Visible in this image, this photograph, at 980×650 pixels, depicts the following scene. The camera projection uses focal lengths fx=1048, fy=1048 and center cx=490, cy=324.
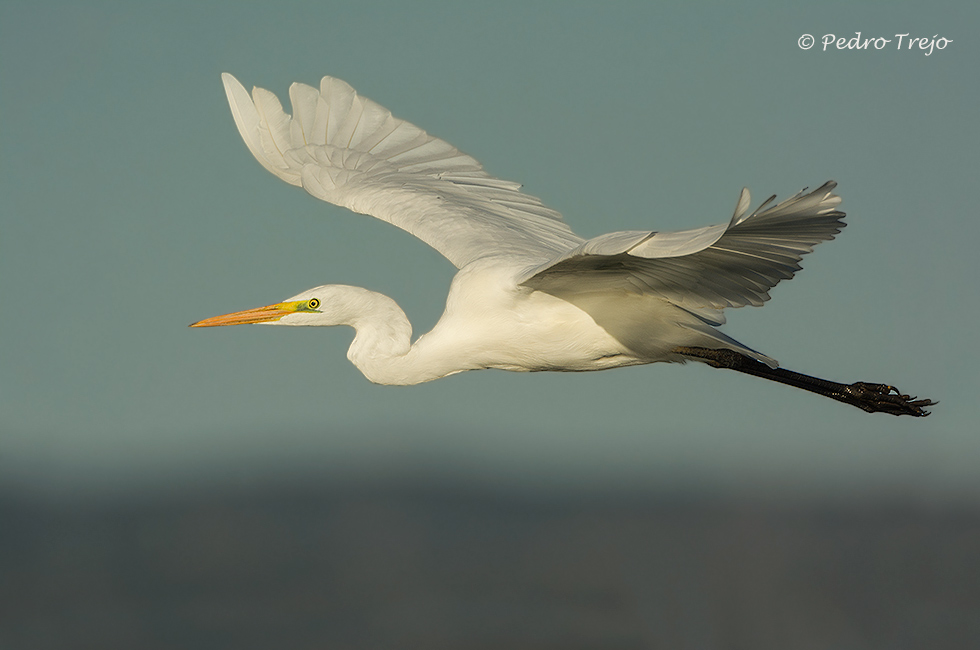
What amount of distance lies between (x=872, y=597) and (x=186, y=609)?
5360 cm

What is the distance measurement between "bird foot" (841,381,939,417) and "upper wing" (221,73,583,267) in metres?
2.82

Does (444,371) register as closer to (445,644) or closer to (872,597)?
(445,644)

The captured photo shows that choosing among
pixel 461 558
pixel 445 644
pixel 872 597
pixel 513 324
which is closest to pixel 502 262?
pixel 513 324

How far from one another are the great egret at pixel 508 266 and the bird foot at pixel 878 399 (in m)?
0.01

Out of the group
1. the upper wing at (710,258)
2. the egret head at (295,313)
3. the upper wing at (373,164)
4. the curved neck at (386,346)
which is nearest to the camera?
the upper wing at (710,258)

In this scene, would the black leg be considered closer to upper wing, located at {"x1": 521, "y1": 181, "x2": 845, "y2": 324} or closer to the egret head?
upper wing, located at {"x1": 521, "y1": 181, "x2": 845, "y2": 324}

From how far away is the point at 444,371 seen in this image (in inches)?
327

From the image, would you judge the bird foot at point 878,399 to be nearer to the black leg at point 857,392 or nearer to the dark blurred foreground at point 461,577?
the black leg at point 857,392

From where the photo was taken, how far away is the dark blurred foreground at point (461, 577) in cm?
7719

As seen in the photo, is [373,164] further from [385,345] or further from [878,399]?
[878,399]

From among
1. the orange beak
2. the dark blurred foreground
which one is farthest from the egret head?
the dark blurred foreground

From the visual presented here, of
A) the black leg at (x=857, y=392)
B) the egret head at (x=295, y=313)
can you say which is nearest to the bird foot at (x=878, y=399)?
the black leg at (x=857, y=392)

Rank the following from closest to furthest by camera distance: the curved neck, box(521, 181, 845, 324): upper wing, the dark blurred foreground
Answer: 1. box(521, 181, 845, 324): upper wing
2. the curved neck
3. the dark blurred foreground

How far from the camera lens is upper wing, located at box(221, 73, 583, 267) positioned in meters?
10.1
